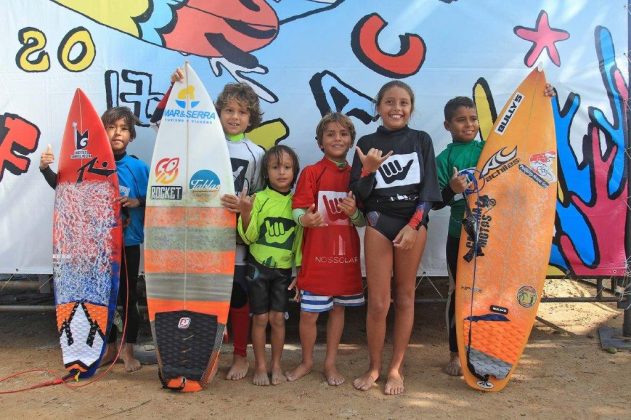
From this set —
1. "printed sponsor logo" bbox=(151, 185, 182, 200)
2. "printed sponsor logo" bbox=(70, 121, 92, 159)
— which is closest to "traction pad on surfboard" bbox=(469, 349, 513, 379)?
"printed sponsor logo" bbox=(151, 185, 182, 200)

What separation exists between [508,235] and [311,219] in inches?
46.0

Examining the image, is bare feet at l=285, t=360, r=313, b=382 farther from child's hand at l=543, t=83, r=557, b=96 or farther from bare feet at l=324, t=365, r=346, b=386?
child's hand at l=543, t=83, r=557, b=96

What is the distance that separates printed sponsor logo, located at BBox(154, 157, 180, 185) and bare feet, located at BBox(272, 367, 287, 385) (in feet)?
3.95

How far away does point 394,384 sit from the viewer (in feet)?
8.70

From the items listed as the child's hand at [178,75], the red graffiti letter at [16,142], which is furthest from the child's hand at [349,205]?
the red graffiti letter at [16,142]

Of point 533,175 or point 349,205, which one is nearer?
point 349,205

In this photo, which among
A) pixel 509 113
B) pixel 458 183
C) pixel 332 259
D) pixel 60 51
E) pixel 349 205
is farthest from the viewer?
pixel 60 51

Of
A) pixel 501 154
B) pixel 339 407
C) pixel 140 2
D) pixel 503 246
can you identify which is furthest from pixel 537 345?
pixel 140 2

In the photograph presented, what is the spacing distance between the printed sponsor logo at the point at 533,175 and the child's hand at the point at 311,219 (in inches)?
49.4

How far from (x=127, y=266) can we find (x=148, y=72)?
4.40ft

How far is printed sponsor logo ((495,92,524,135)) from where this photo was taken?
9.94ft

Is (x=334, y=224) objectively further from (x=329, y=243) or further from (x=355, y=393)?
(x=355, y=393)

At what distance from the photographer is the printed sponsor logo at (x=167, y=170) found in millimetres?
2854

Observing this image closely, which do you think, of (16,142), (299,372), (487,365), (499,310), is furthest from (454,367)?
(16,142)
